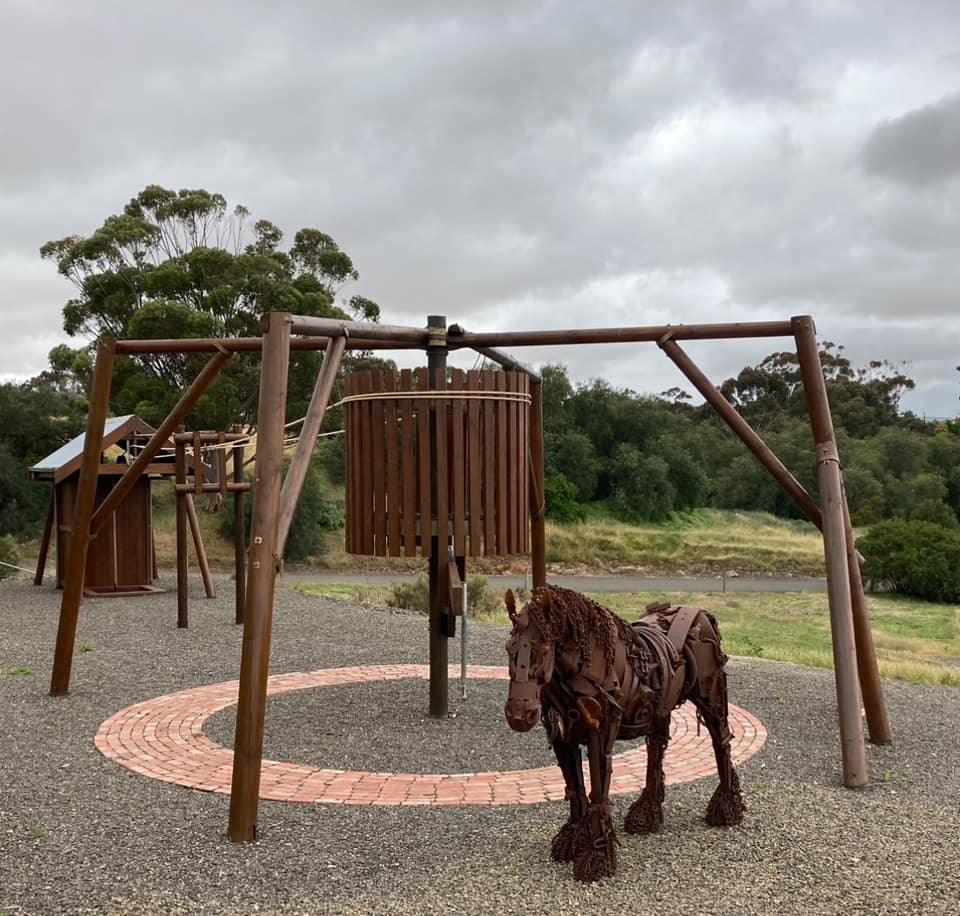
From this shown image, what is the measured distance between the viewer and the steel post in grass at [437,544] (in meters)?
6.42

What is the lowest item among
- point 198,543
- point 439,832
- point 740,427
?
point 439,832

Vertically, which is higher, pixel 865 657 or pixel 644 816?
pixel 865 657

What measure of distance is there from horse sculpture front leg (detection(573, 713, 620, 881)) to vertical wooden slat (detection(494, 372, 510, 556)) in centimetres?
249

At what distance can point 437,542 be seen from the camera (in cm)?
652

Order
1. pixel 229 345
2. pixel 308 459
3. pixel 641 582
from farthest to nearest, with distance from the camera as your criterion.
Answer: pixel 641 582, pixel 229 345, pixel 308 459

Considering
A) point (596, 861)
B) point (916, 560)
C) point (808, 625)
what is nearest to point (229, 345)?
point (596, 861)

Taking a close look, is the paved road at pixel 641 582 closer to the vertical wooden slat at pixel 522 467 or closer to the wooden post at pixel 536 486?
the wooden post at pixel 536 486

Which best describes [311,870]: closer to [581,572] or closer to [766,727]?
[766,727]

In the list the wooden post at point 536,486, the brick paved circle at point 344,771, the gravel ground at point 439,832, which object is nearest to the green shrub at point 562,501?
the gravel ground at point 439,832

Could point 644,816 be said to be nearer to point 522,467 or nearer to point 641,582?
point 522,467

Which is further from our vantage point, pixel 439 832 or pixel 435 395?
pixel 435 395

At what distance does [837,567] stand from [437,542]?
8.25ft

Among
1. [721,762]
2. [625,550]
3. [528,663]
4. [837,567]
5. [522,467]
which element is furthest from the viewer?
[625,550]

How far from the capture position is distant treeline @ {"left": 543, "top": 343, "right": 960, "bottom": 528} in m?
35.5
